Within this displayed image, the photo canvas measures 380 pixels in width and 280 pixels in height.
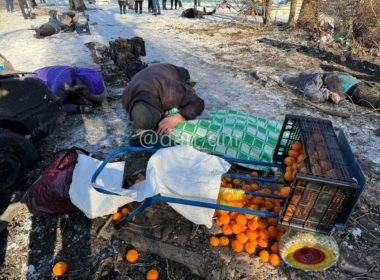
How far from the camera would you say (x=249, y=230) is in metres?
2.73

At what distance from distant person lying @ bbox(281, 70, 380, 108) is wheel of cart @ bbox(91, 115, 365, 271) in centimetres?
377

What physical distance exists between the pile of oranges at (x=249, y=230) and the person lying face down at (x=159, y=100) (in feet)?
5.19

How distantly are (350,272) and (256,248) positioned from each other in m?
0.94

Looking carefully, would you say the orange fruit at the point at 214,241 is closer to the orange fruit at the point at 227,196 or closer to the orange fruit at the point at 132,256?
the orange fruit at the point at 227,196

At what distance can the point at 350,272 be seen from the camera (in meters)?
2.66

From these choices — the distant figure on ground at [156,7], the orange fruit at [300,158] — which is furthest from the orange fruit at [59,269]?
the distant figure on ground at [156,7]

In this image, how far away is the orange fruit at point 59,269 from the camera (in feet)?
8.48

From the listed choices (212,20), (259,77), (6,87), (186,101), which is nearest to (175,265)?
(186,101)

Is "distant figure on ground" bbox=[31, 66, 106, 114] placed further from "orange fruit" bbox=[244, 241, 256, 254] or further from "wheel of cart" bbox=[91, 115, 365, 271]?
"orange fruit" bbox=[244, 241, 256, 254]

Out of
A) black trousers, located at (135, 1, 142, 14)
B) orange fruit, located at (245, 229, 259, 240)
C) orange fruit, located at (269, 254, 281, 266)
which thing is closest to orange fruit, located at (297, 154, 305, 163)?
orange fruit, located at (245, 229, 259, 240)

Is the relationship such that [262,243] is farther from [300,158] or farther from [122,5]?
[122,5]

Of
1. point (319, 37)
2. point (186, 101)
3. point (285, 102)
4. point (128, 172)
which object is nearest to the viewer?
point (128, 172)

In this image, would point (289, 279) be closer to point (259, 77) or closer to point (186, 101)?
point (186, 101)

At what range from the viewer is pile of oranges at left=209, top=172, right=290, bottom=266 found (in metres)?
2.65
